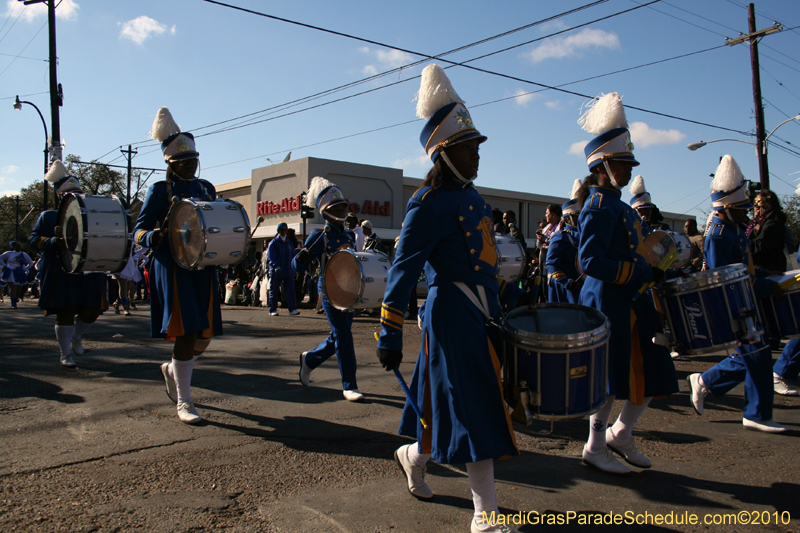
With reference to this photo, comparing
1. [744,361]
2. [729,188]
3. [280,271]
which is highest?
[729,188]

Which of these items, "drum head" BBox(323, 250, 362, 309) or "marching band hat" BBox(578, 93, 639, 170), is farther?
"drum head" BBox(323, 250, 362, 309)

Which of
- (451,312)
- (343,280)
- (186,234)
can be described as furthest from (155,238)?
(451,312)

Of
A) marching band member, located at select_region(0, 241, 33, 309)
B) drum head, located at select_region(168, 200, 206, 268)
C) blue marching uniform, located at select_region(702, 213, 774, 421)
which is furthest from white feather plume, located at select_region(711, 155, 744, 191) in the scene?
marching band member, located at select_region(0, 241, 33, 309)

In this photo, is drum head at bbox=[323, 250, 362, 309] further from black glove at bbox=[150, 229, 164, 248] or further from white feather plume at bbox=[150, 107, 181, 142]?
white feather plume at bbox=[150, 107, 181, 142]

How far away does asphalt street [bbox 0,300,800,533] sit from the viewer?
2.96m

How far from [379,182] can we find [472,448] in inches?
1257

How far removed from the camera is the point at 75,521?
2850mm

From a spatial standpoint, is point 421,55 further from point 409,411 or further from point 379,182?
point 379,182

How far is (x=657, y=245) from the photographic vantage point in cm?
855

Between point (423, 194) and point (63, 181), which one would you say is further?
point (63, 181)

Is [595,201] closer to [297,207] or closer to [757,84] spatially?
[757,84]

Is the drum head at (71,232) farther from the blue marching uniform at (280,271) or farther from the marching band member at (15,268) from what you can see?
the marching band member at (15,268)

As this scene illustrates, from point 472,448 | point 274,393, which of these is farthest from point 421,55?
point 472,448

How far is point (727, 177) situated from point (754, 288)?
3.46 feet
